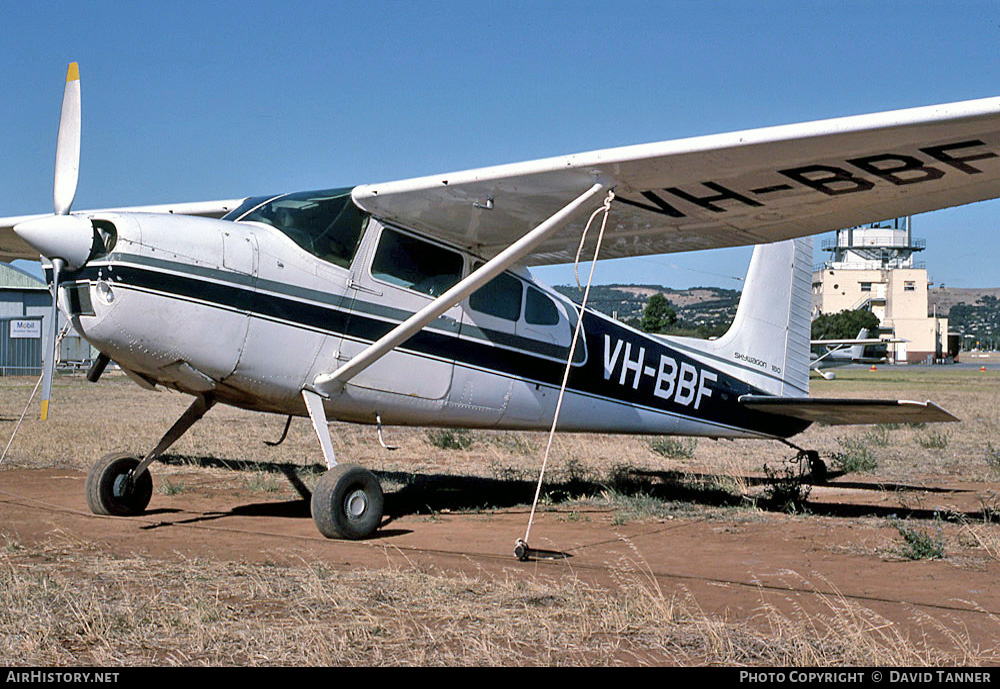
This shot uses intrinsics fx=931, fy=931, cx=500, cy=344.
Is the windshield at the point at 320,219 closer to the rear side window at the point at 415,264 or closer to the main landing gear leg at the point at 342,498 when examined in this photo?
the rear side window at the point at 415,264

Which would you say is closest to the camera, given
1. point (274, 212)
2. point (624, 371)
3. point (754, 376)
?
point (274, 212)

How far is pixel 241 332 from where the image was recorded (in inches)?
277

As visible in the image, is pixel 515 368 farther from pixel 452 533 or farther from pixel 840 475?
pixel 840 475

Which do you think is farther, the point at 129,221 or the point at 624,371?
the point at 624,371

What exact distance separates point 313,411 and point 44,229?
237 centimetres

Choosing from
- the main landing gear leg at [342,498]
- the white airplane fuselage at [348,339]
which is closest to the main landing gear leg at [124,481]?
the white airplane fuselage at [348,339]

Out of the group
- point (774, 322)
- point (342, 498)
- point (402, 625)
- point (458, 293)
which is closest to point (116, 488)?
point (342, 498)

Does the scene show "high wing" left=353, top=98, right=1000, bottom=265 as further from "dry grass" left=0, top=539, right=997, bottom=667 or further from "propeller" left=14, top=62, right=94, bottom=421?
"dry grass" left=0, top=539, right=997, bottom=667

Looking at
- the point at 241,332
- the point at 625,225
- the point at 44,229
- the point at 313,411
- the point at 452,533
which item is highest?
the point at 625,225

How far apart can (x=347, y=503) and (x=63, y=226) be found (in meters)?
2.83

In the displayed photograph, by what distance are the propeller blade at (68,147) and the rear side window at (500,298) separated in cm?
347

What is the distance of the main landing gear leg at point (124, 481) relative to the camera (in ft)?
26.2

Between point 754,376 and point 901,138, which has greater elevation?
point 901,138

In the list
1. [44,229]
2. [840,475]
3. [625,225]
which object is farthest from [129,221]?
[840,475]
